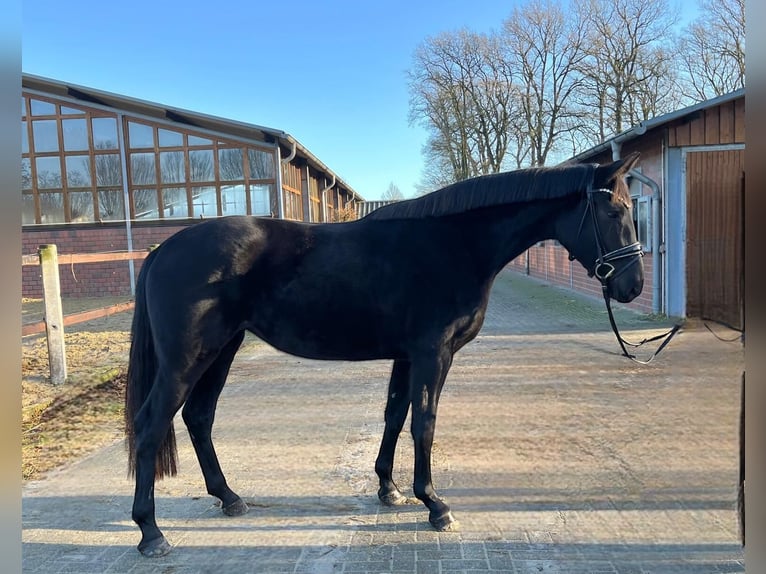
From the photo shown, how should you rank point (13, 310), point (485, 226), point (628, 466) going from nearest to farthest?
1. point (13, 310)
2. point (485, 226)
3. point (628, 466)

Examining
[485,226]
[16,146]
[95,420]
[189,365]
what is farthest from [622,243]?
[95,420]

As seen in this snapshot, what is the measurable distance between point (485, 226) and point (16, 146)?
2590 mm

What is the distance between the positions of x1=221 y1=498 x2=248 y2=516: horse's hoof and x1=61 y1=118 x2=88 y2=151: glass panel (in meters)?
15.2

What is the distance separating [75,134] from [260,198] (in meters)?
5.90

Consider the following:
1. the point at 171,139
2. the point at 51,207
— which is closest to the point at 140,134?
the point at 171,139

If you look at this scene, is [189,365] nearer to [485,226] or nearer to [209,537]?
[209,537]

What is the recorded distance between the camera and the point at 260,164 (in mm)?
14562

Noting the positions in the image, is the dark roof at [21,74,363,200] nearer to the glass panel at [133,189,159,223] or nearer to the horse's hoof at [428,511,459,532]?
the glass panel at [133,189,159,223]

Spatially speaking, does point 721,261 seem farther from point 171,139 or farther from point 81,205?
point 81,205

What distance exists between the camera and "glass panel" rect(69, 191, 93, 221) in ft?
49.9

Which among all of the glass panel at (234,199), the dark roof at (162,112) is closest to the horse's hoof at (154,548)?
the dark roof at (162,112)

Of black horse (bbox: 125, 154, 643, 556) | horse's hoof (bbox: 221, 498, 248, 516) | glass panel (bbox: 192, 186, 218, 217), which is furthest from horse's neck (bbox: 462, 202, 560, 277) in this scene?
glass panel (bbox: 192, 186, 218, 217)

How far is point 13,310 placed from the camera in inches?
26.8

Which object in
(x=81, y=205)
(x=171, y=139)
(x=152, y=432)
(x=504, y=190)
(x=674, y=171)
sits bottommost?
(x=152, y=432)
